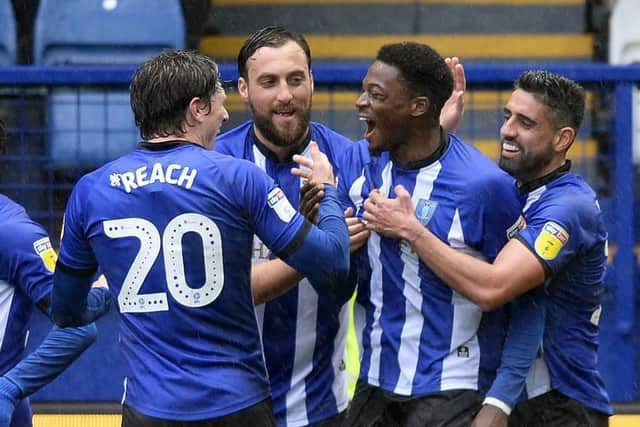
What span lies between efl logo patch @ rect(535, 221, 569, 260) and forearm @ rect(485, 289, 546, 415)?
5.9 inches

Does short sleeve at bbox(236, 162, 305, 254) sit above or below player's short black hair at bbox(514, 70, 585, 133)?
below

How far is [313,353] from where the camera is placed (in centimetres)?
474

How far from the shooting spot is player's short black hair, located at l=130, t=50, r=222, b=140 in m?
4.01

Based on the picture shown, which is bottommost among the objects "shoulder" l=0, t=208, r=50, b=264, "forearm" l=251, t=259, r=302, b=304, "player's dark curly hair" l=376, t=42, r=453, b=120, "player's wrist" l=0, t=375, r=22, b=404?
"player's wrist" l=0, t=375, r=22, b=404

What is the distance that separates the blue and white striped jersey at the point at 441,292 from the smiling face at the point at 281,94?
1.40 ft

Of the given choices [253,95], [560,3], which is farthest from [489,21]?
[253,95]

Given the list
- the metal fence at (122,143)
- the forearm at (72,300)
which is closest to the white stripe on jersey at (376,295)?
the forearm at (72,300)

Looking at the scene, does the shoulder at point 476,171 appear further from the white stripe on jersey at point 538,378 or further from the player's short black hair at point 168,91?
the player's short black hair at point 168,91

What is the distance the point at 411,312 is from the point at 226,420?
0.78m

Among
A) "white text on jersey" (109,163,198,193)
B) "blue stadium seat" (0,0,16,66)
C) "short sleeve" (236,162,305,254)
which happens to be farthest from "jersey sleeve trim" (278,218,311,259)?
"blue stadium seat" (0,0,16,66)

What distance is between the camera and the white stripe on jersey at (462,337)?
4340 mm

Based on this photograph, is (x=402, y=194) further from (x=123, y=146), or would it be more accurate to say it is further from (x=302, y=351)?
(x=123, y=146)

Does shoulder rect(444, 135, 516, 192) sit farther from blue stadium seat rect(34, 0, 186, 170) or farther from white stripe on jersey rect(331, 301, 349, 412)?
blue stadium seat rect(34, 0, 186, 170)

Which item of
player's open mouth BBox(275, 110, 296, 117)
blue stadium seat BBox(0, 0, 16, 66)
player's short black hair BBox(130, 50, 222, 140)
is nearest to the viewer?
player's short black hair BBox(130, 50, 222, 140)
